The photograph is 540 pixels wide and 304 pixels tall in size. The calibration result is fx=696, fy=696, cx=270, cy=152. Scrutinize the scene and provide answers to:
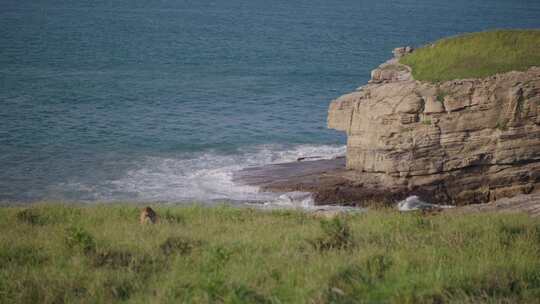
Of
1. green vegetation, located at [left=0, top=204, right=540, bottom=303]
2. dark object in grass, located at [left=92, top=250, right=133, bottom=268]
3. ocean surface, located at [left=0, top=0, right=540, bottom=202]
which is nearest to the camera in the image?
green vegetation, located at [left=0, top=204, right=540, bottom=303]

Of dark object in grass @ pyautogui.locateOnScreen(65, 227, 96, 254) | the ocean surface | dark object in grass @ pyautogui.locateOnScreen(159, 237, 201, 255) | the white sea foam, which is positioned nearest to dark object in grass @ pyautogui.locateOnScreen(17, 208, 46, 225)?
dark object in grass @ pyautogui.locateOnScreen(65, 227, 96, 254)

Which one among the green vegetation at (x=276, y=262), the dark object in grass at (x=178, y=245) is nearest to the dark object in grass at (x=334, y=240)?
the green vegetation at (x=276, y=262)

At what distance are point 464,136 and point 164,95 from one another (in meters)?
28.8

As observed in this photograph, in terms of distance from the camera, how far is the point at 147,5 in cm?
13038

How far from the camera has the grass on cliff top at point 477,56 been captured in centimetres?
2947

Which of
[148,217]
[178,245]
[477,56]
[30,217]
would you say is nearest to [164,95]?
[477,56]

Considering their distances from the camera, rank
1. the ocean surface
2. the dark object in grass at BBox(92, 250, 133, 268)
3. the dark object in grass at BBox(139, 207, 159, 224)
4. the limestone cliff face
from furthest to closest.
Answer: the ocean surface → the limestone cliff face → the dark object in grass at BBox(139, 207, 159, 224) → the dark object in grass at BBox(92, 250, 133, 268)

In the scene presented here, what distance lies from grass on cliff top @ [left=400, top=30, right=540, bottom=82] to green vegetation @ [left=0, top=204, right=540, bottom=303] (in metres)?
15.5

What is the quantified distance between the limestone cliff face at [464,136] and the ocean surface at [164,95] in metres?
6.01

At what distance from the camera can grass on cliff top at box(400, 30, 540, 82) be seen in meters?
29.5

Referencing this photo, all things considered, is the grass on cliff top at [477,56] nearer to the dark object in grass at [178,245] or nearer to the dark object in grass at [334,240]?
the dark object in grass at [334,240]

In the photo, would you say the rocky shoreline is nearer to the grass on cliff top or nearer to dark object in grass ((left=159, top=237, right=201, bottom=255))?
the grass on cliff top

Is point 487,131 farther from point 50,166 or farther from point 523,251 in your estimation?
point 50,166

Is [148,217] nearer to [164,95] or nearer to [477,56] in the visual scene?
[477,56]
